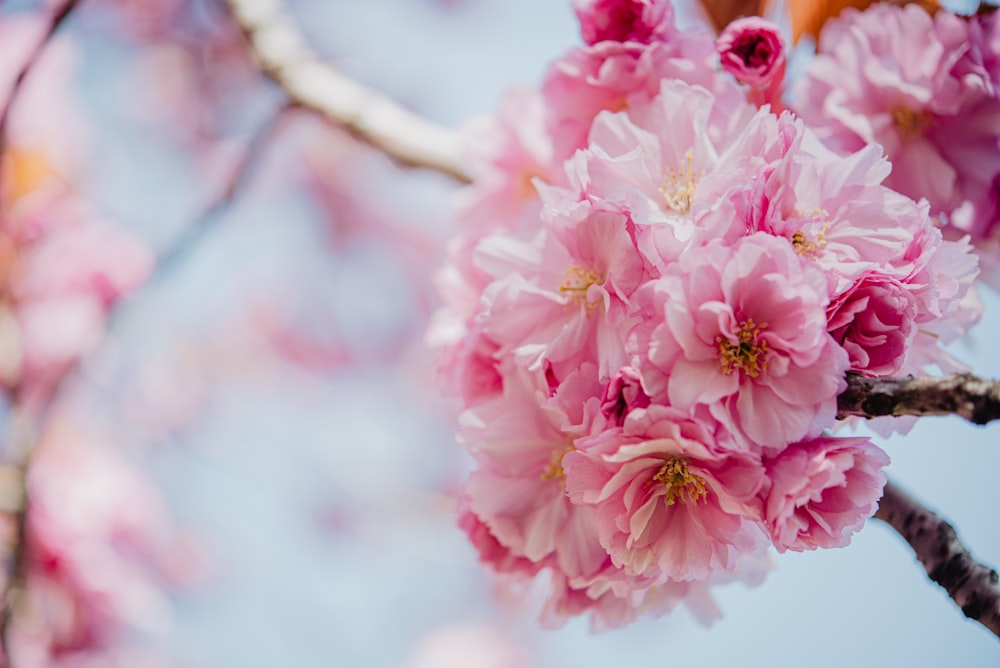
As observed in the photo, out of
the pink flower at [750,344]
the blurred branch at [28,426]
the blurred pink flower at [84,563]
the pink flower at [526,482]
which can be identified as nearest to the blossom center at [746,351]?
the pink flower at [750,344]

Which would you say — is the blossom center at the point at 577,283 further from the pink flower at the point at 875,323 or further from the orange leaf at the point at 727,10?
the orange leaf at the point at 727,10

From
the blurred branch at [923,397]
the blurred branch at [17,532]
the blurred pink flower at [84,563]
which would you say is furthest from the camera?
the blurred pink flower at [84,563]

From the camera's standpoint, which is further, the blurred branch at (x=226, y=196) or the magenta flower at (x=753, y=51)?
Result: the blurred branch at (x=226, y=196)

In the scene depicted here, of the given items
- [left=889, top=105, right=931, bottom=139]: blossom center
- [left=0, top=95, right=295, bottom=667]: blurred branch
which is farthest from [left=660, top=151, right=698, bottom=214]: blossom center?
[left=0, top=95, right=295, bottom=667]: blurred branch

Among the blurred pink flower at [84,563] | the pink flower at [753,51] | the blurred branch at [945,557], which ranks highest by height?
the pink flower at [753,51]

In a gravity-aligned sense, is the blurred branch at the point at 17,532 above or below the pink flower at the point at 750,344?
below

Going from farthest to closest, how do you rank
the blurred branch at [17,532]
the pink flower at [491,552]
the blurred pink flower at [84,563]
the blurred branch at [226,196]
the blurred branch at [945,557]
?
the blurred pink flower at [84,563], the blurred branch at [226,196], the blurred branch at [17,532], the pink flower at [491,552], the blurred branch at [945,557]

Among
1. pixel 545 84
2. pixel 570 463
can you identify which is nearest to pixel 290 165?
pixel 545 84
